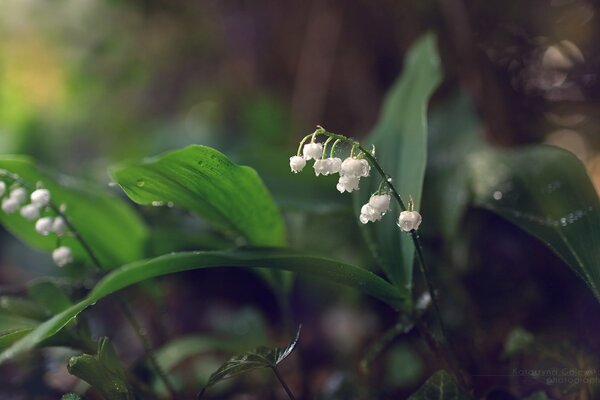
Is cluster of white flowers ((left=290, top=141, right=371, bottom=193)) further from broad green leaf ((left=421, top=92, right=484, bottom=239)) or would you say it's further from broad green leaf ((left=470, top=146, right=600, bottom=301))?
broad green leaf ((left=421, top=92, right=484, bottom=239))

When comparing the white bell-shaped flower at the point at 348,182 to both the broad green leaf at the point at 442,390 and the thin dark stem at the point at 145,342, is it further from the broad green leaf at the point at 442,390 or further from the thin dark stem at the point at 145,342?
the thin dark stem at the point at 145,342

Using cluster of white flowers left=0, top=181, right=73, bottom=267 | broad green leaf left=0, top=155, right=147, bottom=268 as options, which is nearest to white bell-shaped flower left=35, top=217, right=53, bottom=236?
cluster of white flowers left=0, top=181, right=73, bottom=267

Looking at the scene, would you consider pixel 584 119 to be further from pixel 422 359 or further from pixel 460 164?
pixel 422 359

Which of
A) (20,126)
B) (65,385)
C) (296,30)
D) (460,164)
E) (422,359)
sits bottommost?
(65,385)

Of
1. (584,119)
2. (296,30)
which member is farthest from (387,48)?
(584,119)

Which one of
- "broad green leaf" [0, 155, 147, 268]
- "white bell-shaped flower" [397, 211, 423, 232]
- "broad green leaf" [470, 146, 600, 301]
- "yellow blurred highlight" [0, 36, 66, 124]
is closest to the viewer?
"white bell-shaped flower" [397, 211, 423, 232]
